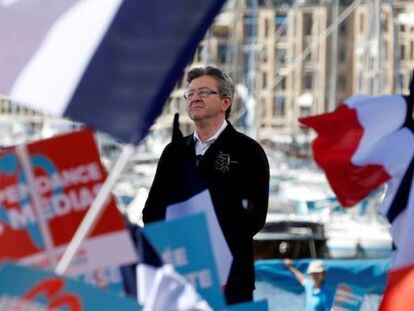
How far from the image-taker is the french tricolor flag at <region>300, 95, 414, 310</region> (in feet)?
17.5

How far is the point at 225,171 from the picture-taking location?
6.66m

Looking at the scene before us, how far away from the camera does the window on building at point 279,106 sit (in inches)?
4477

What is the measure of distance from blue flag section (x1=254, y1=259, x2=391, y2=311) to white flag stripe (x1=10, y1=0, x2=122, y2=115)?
17.4 feet

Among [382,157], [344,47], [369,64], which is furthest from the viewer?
[344,47]

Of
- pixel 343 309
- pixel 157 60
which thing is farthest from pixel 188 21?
pixel 343 309

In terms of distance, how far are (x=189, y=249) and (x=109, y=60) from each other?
0.61m

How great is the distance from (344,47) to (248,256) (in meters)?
117

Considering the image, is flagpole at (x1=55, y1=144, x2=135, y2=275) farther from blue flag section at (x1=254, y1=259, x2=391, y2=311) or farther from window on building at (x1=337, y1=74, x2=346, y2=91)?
window on building at (x1=337, y1=74, x2=346, y2=91)

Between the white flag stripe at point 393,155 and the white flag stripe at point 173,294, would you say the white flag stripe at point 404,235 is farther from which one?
the white flag stripe at point 173,294

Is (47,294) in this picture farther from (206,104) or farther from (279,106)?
(279,106)

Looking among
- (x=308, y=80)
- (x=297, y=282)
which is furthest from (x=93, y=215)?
(x=308, y=80)

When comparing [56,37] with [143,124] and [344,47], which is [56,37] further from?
[344,47]

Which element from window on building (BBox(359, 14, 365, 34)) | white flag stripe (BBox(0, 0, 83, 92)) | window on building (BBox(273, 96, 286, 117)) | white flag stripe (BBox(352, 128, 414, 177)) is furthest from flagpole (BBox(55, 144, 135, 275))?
window on building (BBox(359, 14, 365, 34))

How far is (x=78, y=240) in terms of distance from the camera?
15.8 ft
